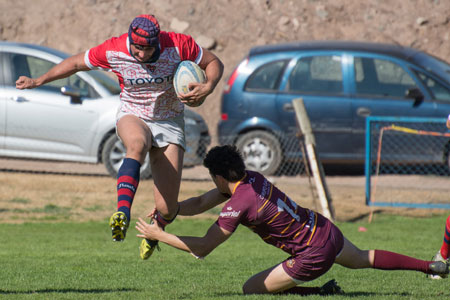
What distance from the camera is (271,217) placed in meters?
5.58

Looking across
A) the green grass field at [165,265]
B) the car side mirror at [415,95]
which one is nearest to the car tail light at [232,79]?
the car side mirror at [415,95]

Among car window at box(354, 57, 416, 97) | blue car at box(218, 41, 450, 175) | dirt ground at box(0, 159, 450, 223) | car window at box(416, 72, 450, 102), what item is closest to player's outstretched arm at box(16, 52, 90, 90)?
dirt ground at box(0, 159, 450, 223)

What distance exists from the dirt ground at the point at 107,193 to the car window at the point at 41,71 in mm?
1304

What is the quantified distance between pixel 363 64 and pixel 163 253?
19.3ft

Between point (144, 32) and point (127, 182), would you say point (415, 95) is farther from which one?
point (127, 182)

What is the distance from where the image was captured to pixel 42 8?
21.8 metres

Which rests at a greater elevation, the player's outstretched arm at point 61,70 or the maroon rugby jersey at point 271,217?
the player's outstretched arm at point 61,70

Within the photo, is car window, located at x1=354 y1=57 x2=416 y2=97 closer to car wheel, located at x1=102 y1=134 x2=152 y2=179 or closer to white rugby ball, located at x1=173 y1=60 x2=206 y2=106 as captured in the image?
car wheel, located at x1=102 y1=134 x2=152 y2=179

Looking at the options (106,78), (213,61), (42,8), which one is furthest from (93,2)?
(213,61)

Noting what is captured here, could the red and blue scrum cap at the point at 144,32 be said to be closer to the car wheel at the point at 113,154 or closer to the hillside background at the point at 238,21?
the car wheel at the point at 113,154

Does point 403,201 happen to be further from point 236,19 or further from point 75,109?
point 236,19

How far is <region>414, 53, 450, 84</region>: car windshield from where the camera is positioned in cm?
1300

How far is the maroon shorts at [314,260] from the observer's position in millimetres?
5719

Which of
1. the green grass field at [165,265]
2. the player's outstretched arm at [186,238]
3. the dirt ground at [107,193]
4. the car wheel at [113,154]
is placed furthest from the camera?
the car wheel at [113,154]
